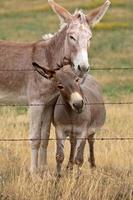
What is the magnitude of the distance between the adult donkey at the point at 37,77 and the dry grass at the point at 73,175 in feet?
1.71

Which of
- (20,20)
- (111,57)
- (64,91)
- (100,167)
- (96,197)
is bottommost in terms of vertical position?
(96,197)

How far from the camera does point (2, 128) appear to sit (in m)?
12.4

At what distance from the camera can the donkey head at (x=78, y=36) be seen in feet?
28.2

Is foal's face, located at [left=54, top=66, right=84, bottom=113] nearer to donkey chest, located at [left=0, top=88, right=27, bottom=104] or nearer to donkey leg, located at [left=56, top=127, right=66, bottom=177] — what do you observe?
donkey leg, located at [left=56, top=127, right=66, bottom=177]

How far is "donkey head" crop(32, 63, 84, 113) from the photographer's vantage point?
862cm

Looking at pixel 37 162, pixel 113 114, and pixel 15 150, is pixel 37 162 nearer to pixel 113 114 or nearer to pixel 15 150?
pixel 15 150

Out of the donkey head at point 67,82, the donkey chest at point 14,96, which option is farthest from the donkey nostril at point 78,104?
the donkey chest at point 14,96

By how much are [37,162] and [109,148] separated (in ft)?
5.00

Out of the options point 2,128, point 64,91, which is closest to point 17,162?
point 64,91

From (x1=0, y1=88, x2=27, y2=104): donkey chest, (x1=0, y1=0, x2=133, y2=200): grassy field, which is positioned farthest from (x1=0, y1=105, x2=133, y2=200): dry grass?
(x1=0, y1=88, x2=27, y2=104): donkey chest

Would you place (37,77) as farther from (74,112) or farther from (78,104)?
(78,104)

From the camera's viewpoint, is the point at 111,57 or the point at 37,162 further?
the point at 111,57

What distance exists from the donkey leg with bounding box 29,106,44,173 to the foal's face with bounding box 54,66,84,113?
89 cm

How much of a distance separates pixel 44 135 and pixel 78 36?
1.82m
